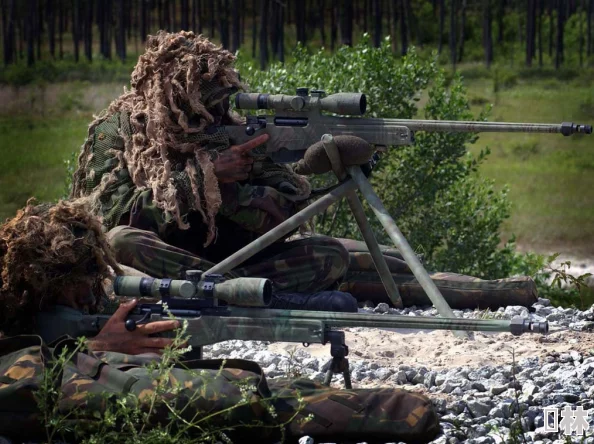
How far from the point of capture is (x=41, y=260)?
5141mm

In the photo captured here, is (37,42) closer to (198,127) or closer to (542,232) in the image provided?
(542,232)

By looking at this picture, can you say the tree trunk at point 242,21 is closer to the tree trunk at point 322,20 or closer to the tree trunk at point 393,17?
the tree trunk at point 322,20

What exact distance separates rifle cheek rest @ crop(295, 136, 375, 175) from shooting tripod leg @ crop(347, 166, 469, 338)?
0.08 meters

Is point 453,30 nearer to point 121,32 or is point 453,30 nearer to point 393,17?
point 393,17

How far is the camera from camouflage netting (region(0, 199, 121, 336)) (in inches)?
202

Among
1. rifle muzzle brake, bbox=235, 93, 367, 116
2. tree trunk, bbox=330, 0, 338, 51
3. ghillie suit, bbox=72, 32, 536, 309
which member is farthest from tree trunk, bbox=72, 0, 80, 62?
rifle muzzle brake, bbox=235, 93, 367, 116

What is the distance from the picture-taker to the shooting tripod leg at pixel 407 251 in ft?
20.2

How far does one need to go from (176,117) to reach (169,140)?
0.12 metres

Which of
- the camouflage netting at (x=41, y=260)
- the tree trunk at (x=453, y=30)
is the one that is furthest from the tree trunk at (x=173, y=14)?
the camouflage netting at (x=41, y=260)

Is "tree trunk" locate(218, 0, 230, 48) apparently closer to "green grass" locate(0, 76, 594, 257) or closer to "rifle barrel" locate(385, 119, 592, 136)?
"green grass" locate(0, 76, 594, 257)

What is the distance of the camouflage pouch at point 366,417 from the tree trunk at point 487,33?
10363 mm

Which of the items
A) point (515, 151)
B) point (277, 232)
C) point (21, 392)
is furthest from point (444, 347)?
point (515, 151)

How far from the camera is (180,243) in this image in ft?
22.6

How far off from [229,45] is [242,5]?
44cm
